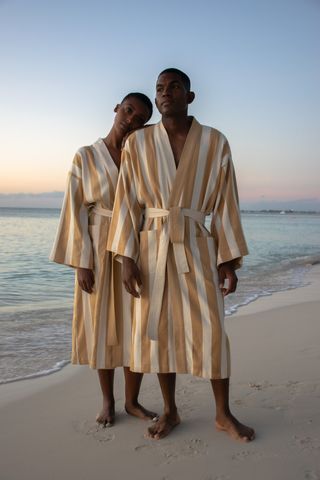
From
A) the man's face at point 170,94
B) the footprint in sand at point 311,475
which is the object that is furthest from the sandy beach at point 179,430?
the man's face at point 170,94

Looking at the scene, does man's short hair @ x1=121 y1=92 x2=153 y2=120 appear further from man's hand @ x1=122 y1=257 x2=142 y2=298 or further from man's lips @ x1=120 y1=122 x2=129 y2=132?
man's hand @ x1=122 y1=257 x2=142 y2=298

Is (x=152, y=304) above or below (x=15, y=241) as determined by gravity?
above

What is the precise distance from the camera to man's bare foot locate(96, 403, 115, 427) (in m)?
2.57

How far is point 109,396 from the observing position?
270 cm

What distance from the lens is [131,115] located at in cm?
267

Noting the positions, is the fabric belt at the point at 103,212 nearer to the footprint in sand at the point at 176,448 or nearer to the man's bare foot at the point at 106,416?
the man's bare foot at the point at 106,416

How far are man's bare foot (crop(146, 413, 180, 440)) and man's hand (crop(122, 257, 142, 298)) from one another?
0.63 m

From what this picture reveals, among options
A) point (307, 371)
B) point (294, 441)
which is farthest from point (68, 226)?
point (307, 371)

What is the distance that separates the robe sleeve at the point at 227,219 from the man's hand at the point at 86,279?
0.65m

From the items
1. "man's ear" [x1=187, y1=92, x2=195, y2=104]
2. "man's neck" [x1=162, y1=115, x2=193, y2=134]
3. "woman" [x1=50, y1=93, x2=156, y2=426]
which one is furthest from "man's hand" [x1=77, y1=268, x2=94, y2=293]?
"man's ear" [x1=187, y1=92, x2=195, y2=104]

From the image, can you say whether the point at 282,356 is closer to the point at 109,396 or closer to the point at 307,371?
the point at 307,371

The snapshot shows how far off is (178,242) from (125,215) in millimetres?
290

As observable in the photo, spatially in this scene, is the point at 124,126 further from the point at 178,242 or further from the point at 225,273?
the point at 225,273

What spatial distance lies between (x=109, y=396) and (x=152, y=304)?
2.18 ft
